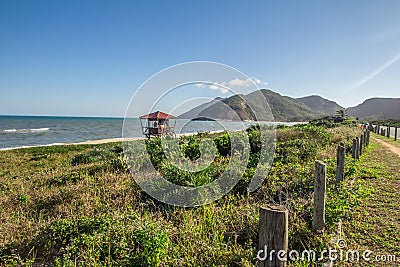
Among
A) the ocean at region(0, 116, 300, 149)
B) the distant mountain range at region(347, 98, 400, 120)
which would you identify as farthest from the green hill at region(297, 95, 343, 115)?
the ocean at region(0, 116, 300, 149)

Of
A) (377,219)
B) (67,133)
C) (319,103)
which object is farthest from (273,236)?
(319,103)

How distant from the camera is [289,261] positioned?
312 centimetres

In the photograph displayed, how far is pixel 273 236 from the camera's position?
6.35 feet

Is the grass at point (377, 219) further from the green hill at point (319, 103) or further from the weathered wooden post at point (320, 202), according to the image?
the green hill at point (319, 103)

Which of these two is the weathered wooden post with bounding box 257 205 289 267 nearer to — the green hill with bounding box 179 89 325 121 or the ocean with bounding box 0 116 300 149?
the green hill with bounding box 179 89 325 121

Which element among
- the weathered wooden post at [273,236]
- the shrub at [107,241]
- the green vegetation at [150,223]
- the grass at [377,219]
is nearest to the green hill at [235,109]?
the green vegetation at [150,223]

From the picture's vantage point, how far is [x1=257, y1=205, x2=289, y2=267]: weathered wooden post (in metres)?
1.91

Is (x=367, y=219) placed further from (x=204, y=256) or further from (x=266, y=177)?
(x=204, y=256)

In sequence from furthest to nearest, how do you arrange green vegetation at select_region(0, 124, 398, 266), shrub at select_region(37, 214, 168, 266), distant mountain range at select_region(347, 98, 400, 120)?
distant mountain range at select_region(347, 98, 400, 120)
green vegetation at select_region(0, 124, 398, 266)
shrub at select_region(37, 214, 168, 266)

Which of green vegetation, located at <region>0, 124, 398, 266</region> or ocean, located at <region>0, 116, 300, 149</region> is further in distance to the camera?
ocean, located at <region>0, 116, 300, 149</region>

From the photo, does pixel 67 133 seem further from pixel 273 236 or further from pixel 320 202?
pixel 273 236

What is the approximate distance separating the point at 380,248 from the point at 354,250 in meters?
0.43

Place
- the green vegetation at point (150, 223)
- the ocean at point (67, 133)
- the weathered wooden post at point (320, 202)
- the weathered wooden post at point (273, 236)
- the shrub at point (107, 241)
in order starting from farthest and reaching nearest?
the ocean at point (67, 133)
the weathered wooden post at point (320, 202)
the green vegetation at point (150, 223)
the shrub at point (107, 241)
the weathered wooden post at point (273, 236)

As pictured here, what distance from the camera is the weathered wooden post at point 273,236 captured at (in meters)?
1.91
